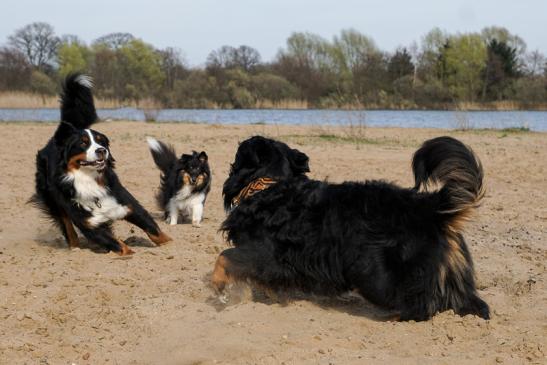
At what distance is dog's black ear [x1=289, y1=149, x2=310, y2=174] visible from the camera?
5487 mm

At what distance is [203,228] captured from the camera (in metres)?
8.47

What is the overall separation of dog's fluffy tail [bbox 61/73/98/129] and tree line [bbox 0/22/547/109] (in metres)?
33.4

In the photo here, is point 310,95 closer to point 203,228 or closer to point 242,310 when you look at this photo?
point 203,228

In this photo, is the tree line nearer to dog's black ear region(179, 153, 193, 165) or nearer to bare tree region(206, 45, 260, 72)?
bare tree region(206, 45, 260, 72)

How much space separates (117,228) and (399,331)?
4.81 meters

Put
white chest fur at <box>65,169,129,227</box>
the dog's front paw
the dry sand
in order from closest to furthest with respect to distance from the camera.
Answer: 1. the dry sand
2. white chest fur at <box>65,169,129,227</box>
3. the dog's front paw

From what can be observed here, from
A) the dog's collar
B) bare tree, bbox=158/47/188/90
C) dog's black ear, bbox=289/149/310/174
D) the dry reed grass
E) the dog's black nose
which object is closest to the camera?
the dog's collar

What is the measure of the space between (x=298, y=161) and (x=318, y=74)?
53.7 m

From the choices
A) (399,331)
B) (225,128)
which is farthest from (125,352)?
(225,128)

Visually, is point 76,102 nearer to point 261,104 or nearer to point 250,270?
point 250,270

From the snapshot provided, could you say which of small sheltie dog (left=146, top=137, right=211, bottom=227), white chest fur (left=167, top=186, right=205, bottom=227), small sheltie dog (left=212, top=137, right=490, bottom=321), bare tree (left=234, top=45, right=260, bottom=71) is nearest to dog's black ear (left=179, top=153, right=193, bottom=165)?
small sheltie dog (left=146, top=137, right=211, bottom=227)

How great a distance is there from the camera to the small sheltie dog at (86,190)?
→ 22.5ft

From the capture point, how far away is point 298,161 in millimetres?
5527

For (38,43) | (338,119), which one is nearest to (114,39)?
(38,43)
